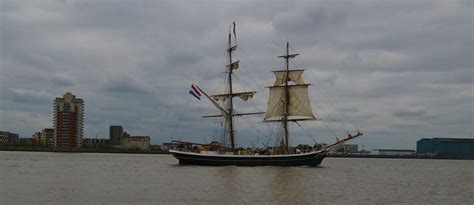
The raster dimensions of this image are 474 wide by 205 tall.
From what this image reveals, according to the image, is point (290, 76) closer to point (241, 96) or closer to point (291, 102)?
point (291, 102)

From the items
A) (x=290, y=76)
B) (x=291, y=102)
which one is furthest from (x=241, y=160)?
(x=290, y=76)

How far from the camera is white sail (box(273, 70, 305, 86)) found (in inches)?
4387

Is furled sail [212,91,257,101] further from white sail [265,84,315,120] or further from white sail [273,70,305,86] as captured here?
white sail [273,70,305,86]

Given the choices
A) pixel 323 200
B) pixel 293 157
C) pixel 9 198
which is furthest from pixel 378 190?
pixel 293 157

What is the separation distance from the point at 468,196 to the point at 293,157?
45341 mm

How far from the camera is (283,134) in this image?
356ft

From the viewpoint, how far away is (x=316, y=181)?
66.7 meters

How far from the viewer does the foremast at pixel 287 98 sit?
109688mm

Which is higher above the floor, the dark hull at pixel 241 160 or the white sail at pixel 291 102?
the white sail at pixel 291 102

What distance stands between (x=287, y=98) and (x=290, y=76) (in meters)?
4.37

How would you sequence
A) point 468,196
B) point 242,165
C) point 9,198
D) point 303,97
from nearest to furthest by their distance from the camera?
point 9,198 < point 468,196 < point 242,165 < point 303,97

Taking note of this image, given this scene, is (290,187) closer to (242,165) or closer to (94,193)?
(94,193)

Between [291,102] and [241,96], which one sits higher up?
[241,96]

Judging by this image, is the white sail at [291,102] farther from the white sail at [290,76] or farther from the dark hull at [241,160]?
the dark hull at [241,160]
